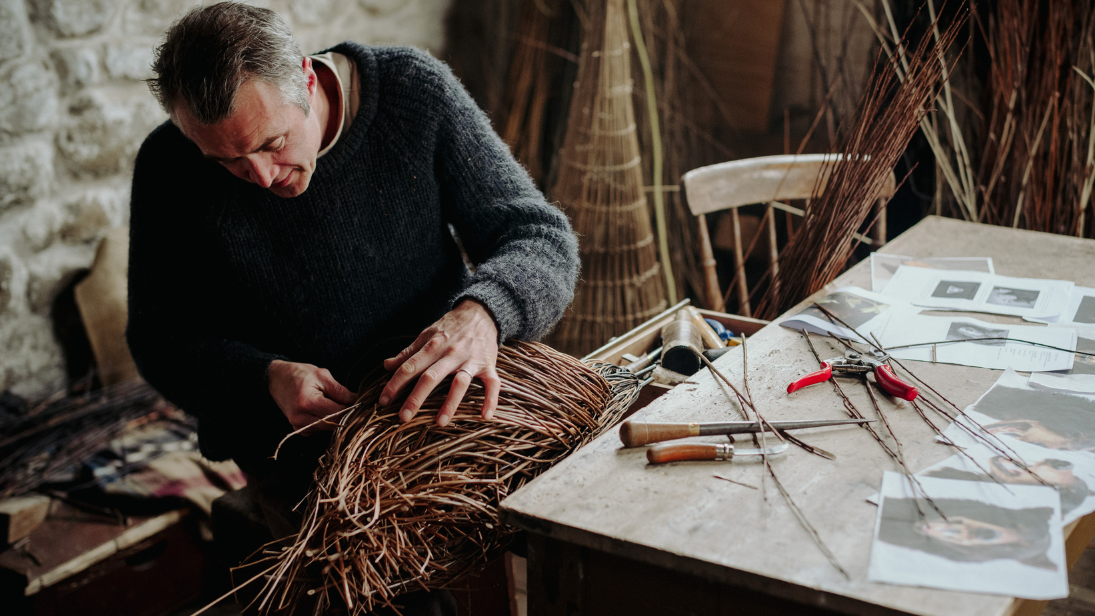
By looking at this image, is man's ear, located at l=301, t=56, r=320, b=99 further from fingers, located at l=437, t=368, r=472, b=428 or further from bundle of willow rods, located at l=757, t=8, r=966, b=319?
bundle of willow rods, located at l=757, t=8, r=966, b=319

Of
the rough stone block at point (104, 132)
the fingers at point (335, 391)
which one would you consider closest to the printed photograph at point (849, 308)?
the fingers at point (335, 391)

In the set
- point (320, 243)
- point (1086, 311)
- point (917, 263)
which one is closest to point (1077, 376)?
point (1086, 311)

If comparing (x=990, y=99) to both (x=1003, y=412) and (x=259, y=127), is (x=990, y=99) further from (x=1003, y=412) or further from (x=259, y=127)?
(x=259, y=127)

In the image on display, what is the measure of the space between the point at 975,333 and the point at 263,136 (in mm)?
1183

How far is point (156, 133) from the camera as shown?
4.88 ft

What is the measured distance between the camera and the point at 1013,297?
149cm

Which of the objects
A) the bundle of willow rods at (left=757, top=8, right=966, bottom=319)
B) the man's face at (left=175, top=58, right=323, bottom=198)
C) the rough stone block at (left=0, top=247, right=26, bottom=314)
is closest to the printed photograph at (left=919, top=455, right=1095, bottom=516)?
the bundle of willow rods at (left=757, top=8, right=966, bottom=319)

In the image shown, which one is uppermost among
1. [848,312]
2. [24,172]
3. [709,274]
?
[24,172]

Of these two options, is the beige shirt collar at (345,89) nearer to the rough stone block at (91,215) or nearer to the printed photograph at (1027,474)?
the printed photograph at (1027,474)

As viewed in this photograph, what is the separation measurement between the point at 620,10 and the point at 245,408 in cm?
173

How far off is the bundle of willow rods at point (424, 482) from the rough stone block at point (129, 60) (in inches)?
68.4

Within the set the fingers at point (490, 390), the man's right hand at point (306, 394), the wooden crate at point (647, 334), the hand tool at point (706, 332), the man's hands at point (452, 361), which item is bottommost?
the wooden crate at point (647, 334)

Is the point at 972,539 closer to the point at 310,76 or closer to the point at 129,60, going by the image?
the point at 310,76

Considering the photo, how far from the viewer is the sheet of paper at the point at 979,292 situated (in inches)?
57.1
